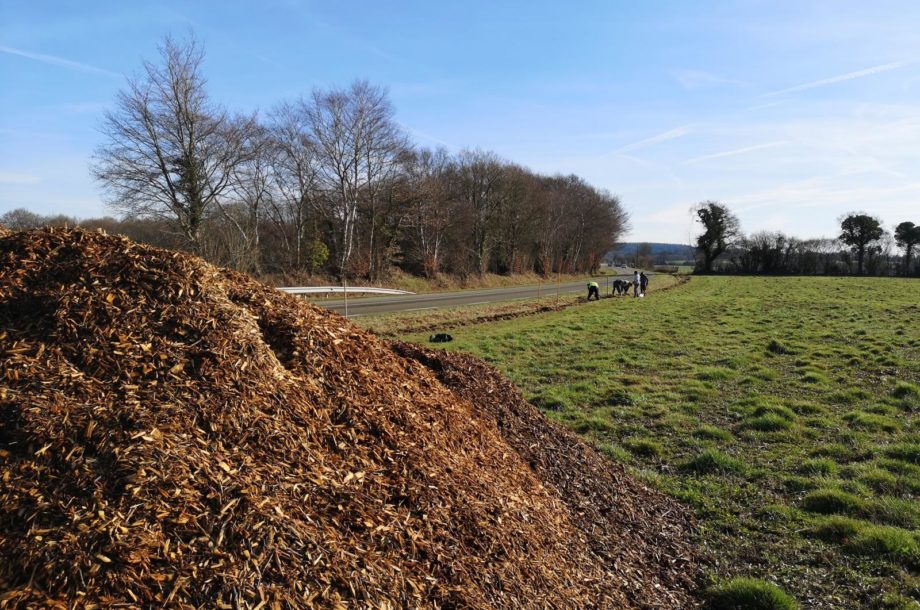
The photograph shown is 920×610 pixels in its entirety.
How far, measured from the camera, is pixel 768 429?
7297 mm

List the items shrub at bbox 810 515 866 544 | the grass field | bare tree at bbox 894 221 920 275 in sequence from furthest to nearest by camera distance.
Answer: bare tree at bbox 894 221 920 275
shrub at bbox 810 515 866 544
the grass field

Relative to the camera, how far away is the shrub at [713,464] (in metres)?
5.99

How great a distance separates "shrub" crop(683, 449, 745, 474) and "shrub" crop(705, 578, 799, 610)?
222 centimetres

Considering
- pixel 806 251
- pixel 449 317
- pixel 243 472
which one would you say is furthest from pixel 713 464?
pixel 806 251

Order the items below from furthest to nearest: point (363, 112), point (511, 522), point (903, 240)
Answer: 1. point (903, 240)
2. point (363, 112)
3. point (511, 522)

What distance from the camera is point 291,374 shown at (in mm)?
3438

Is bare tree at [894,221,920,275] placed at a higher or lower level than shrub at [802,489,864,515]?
higher

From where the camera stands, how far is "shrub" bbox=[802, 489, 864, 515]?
5.00 meters

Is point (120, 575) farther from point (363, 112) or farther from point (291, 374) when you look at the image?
point (363, 112)

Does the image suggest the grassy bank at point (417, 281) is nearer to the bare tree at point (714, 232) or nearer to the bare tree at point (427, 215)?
the bare tree at point (427, 215)

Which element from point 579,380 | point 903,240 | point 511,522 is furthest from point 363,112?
point 903,240

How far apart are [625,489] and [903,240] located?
3296 inches

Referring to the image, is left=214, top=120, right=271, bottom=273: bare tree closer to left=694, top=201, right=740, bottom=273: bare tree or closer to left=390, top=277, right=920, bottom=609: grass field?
left=390, top=277, right=920, bottom=609: grass field

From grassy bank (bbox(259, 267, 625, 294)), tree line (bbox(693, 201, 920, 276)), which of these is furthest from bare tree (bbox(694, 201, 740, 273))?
grassy bank (bbox(259, 267, 625, 294))
